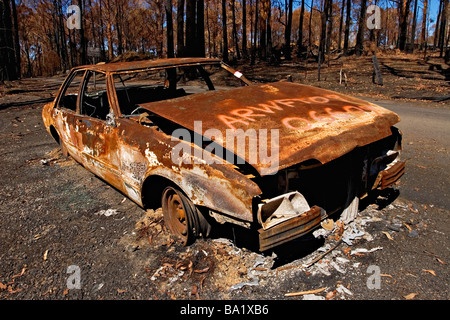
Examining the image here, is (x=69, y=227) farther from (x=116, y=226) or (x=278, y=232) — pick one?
(x=278, y=232)

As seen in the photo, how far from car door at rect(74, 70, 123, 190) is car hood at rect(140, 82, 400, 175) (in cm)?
61

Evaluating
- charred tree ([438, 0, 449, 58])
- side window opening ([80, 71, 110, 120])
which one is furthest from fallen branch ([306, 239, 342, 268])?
charred tree ([438, 0, 449, 58])

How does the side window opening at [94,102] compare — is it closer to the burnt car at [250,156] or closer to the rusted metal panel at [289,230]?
the burnt car at [250,156]

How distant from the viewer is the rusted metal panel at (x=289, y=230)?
2258mm

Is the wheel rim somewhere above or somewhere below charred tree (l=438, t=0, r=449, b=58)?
below

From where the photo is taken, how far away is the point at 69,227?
3.37 meters

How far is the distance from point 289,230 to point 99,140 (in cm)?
234

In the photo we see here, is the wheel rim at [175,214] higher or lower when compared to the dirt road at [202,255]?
higher

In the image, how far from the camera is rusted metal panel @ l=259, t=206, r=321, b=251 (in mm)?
2258

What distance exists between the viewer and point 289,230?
233 centimetres

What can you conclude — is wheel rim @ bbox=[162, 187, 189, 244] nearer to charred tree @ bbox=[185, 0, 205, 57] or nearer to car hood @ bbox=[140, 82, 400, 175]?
car hood @ bbox=[140, 82, 400, 175]

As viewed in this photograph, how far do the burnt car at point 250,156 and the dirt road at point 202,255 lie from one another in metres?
0.29

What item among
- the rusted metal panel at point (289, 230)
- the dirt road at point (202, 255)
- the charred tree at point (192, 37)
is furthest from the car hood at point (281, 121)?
the charred tree at point (192, 37)

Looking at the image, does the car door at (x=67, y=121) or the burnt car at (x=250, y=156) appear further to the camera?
the car door at (x=67, y=121)
